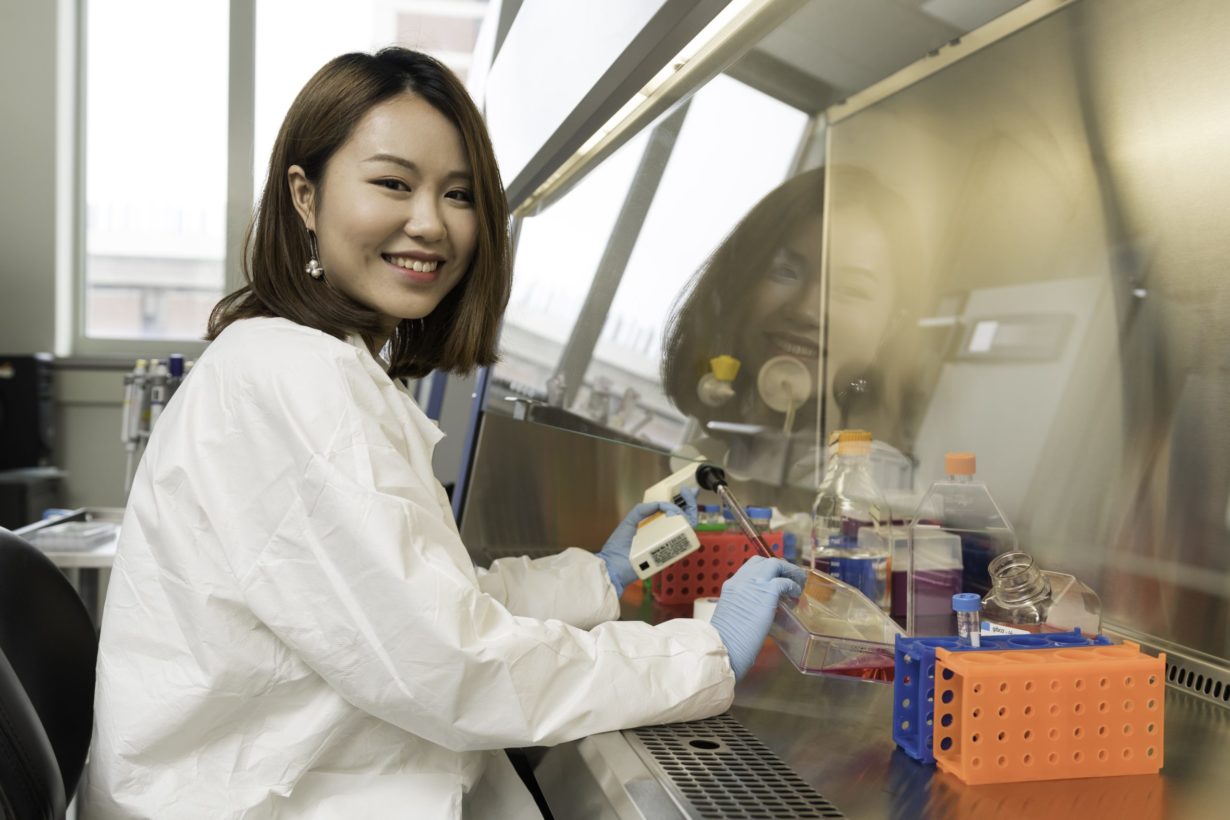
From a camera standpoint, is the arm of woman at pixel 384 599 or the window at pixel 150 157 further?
the window at pixel 150 157

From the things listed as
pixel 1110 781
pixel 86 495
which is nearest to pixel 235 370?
pixel 1110 781

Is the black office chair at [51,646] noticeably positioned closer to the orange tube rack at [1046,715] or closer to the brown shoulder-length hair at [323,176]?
the brown shoulder-length hair at [323,176]

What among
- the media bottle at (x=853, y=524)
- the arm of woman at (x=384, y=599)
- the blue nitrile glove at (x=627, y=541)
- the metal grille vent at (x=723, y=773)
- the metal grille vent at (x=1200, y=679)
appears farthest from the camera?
the blue nitrile glove at (x=627, y=541)

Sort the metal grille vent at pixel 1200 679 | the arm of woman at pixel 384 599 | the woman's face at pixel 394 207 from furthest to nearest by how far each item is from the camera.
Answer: the woman's face at pixel 394 207, the metal grille vent at pixel 1200 679, the arm of woman at pixel 384 599

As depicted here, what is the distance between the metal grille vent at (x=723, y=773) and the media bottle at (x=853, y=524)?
364 mm

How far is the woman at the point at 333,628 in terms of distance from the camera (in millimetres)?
750

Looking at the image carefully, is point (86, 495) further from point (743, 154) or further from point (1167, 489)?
point (1167, 489)

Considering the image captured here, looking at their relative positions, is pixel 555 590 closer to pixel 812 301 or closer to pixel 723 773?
pixel 723 773

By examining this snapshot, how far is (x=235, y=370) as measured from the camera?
836 millimetres

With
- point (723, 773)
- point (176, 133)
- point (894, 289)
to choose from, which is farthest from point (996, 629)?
point (176, 133)

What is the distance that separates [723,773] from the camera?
0.70 meters

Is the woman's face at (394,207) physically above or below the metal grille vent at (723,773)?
above

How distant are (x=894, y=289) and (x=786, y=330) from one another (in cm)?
18

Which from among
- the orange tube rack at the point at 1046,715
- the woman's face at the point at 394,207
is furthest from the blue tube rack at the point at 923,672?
the woman's face at the point at 394,207
